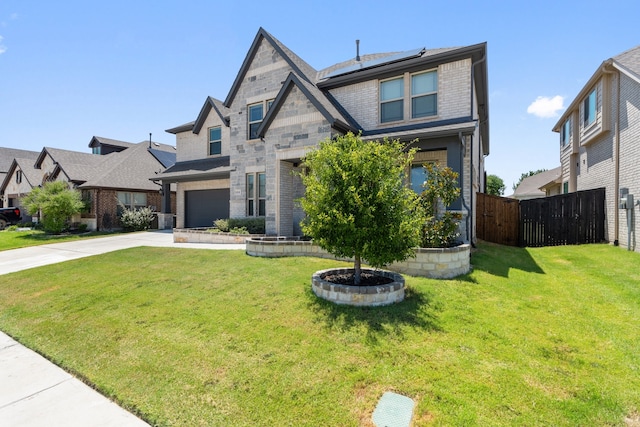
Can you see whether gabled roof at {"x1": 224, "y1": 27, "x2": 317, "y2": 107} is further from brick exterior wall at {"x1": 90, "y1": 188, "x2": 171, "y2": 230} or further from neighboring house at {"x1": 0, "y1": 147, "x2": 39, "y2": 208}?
neighboring house at {"x1": 0, "y1": 147, "x2": 39, "y2": 208}

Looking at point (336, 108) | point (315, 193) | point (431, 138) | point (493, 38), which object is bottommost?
point (315, 193)

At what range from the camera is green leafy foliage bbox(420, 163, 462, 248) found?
7914 mm

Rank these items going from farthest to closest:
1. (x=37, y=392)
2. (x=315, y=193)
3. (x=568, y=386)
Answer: (x=315, y=193) → (x=37, y=392) → (x=568, y=386)

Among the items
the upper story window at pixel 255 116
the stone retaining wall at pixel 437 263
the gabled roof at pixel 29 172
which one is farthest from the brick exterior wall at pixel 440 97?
the gabled roof at pixel 29 172

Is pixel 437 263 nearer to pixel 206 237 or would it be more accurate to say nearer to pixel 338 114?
pixel 338 114

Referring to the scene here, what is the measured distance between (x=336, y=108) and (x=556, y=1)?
7.64m

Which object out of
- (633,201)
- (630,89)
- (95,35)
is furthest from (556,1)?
(95,35)

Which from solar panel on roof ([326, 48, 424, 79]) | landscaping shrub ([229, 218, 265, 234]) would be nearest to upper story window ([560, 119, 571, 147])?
solar panel on roof ([326, 48, 424, 79])

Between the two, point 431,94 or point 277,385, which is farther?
point 431,94

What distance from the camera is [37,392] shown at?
3.57 m

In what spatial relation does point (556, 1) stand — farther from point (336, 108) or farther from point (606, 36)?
point (336, 108)

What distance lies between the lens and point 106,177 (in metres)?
21.0

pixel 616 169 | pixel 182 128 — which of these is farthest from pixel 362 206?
pixel 182 128

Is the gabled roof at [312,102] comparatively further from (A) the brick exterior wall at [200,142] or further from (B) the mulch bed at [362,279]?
(A) the brick exterior wall at [200,142]
